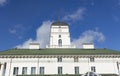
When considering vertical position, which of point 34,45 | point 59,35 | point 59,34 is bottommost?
point 34,45

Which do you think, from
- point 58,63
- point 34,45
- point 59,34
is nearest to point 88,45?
point 58,63

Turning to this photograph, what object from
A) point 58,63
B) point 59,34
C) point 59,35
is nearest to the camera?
point 58,63

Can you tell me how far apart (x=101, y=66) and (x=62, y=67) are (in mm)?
9275

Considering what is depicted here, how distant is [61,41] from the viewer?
63000mm

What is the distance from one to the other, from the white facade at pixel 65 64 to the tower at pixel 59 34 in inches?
523

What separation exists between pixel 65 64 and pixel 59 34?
61.5 ft

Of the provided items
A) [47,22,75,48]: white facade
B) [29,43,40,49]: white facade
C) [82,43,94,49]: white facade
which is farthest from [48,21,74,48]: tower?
[29,43,40,49]: white facade

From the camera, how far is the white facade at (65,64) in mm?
46594

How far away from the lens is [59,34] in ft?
212

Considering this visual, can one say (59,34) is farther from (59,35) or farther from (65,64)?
(65,64)

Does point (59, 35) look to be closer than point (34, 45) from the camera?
No

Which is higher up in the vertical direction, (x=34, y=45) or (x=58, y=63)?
(x=34, y=45)

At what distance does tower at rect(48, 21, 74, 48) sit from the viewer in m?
62.7

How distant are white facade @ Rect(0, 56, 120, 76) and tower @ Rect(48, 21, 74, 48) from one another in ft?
43.5
